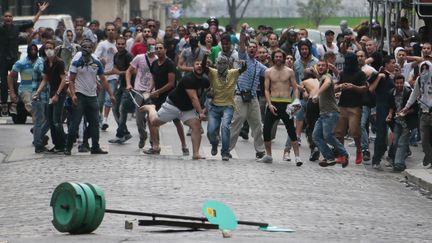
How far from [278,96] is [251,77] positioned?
90 centimetres

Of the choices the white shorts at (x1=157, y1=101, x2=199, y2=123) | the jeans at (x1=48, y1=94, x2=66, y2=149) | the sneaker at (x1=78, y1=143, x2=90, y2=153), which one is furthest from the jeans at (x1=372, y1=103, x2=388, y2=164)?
the jeans at (x1=48, y1=94, x2=66, y2=149)

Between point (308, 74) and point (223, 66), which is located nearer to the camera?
point (223, 66)

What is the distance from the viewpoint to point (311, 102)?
22734 millimetres

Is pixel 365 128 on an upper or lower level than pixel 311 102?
lower

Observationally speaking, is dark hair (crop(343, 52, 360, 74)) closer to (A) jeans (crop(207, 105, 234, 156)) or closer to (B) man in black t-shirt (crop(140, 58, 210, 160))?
(A) jeans (crop(207, 105, 234, 156))

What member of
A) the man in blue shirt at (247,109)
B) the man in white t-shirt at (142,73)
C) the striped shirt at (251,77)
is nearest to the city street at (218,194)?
the man in blue shirt at (247,109)

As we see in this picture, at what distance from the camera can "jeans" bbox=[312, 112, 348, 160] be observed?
857 inches

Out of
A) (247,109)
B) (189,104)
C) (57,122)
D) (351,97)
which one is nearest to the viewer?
(189,104)

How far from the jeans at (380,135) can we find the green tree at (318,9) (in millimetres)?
73972

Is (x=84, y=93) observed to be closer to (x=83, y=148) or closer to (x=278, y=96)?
(x=83, y=148)

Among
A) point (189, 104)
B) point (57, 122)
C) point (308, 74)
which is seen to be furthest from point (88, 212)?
point (308, 74)

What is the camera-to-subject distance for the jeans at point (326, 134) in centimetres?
2177

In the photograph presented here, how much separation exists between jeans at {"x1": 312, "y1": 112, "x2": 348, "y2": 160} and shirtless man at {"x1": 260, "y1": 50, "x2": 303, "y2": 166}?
357 millimetres

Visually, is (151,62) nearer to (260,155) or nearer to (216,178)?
(260,155)
